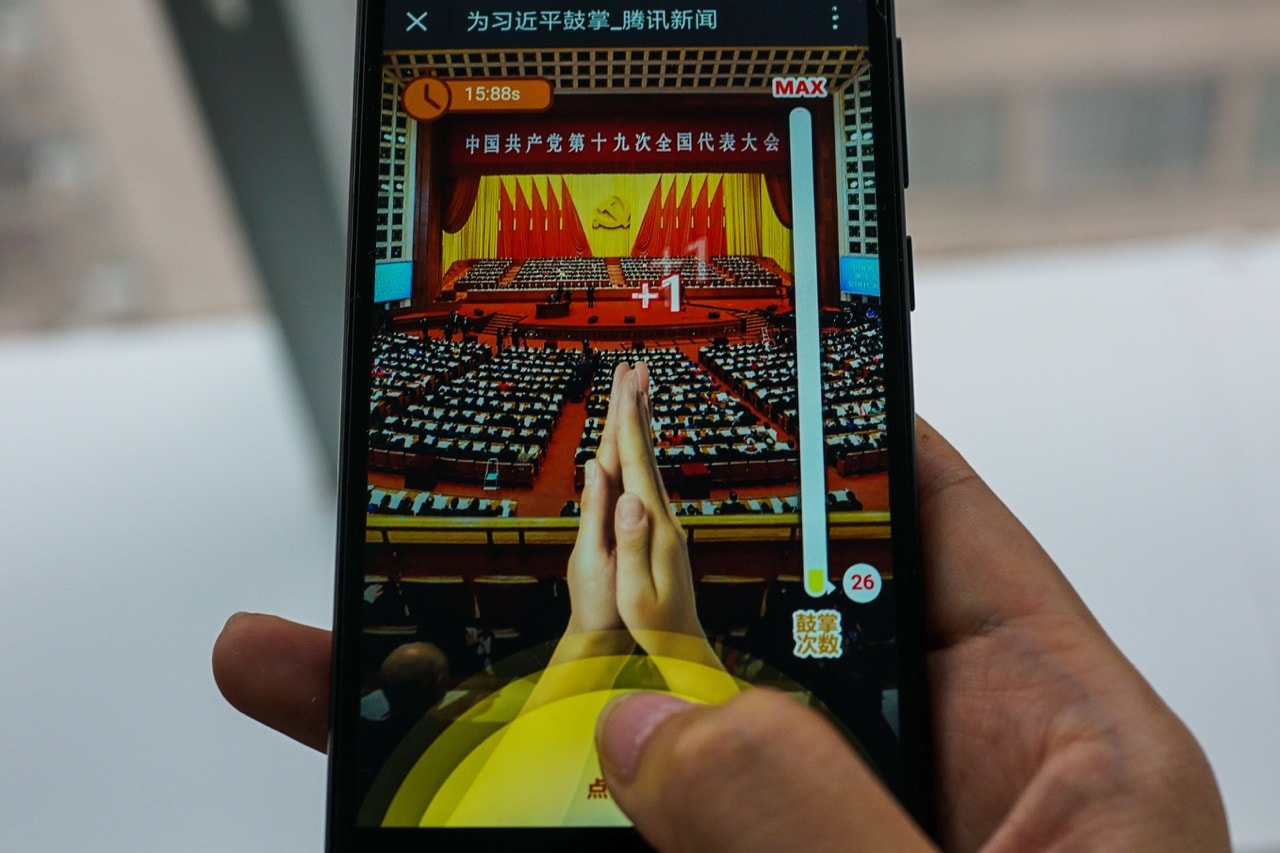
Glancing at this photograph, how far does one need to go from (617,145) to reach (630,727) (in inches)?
7.9

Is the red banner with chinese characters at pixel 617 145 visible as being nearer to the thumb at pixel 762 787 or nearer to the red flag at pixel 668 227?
the red flag at pixel 668 227

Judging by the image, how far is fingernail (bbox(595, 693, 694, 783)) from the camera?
0.32 meters

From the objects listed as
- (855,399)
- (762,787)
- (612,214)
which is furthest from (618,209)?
(762,787)

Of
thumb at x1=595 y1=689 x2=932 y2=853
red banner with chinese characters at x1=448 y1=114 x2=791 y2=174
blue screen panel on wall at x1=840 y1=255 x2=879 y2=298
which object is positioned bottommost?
thumb at x1=595 y1=689 x2=932 y2=853

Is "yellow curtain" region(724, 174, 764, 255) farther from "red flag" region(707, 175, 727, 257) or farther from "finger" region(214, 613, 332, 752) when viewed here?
"finger" region(214, 613, 332, 752)

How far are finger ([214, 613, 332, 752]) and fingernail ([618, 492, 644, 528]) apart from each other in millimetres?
133

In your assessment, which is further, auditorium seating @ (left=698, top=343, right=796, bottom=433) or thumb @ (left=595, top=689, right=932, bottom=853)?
auditorium seating @ (left=698, top=343, right=796, bottom=433)

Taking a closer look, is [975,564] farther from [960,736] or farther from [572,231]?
[572,231]

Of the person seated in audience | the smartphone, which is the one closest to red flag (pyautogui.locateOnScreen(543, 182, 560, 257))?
the smartphone

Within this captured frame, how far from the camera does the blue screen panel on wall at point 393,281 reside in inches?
16.0

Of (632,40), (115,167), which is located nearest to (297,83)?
(115,167)

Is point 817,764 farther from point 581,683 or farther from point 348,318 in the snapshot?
point 348,318

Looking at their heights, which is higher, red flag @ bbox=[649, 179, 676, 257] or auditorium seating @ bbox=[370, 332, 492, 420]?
red flag @ bbox=[649, 179, 676, 257]

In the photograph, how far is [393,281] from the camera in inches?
16.0
